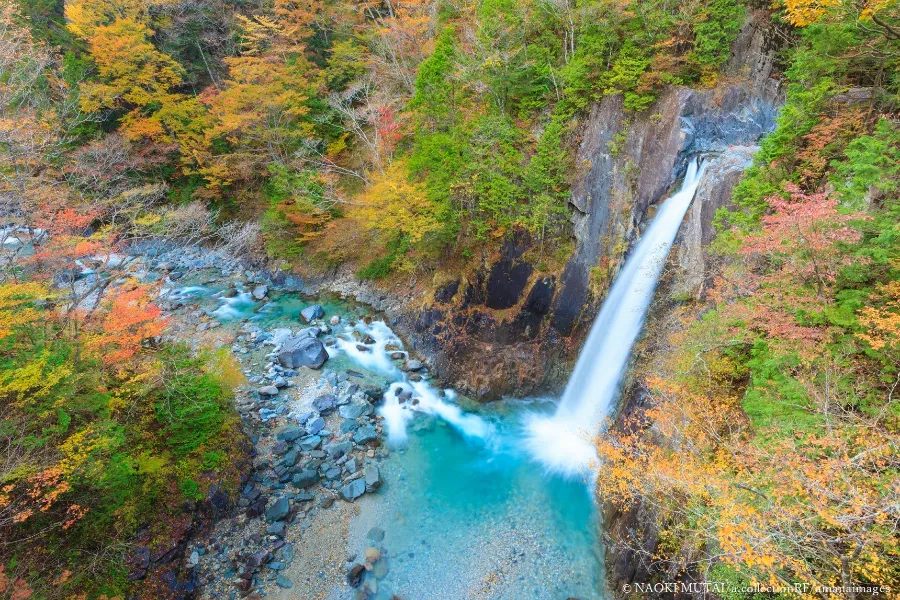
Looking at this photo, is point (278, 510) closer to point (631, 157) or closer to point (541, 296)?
point (541, 296)

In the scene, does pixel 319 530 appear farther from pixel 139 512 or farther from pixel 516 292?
pixel 516 292

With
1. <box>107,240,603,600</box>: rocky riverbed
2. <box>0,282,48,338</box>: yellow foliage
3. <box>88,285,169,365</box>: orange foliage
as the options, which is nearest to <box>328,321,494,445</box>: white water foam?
<box>107,240,603,600</box>: rocky riverbed

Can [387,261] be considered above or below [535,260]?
below

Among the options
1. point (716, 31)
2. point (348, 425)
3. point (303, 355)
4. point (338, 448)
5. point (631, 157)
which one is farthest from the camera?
point (303, 355)

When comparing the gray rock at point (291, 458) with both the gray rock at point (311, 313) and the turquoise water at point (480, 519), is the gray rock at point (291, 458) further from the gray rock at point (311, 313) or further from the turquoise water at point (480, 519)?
the gray rock at point (311, 313)

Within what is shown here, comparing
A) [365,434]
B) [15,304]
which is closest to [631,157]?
[365,434]

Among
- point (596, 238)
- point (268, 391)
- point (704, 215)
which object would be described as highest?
point (704, 215)

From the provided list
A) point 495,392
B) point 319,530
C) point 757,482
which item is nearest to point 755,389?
point 757,482

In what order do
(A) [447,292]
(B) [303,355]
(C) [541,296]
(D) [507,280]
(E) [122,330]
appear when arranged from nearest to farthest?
(E) [122,330] → (C) [541,296] → (D) [507,280] → (B) [303,355] → (A) [447,292]
